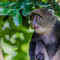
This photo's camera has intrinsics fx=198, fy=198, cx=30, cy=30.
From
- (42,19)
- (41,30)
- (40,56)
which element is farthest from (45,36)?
(40,56)

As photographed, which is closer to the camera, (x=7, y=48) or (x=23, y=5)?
(x=23, y=5)

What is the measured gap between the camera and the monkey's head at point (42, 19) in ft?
8.24

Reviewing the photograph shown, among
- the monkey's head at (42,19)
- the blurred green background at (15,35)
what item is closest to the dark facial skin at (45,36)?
the monkey's head at (42,19)

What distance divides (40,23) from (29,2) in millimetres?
713

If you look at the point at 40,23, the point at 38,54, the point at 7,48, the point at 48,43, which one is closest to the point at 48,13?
the point at 40,23

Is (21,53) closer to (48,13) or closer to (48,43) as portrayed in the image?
(48,43)

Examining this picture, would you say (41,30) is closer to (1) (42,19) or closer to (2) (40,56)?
(1) (42,19)

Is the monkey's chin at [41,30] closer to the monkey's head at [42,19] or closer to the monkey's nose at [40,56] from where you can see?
the monkey's head at [42,19]

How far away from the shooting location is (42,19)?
2648mm

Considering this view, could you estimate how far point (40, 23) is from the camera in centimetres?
260

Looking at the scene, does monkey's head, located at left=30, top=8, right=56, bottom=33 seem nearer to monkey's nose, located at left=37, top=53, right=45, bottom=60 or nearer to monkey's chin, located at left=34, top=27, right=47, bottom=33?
monkey's chin, located at left=34, top=27, right=47, bottom=33

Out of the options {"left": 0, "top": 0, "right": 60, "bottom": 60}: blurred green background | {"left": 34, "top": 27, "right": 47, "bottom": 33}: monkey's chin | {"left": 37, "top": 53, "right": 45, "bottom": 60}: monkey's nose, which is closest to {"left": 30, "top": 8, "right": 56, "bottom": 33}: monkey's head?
{"left": 34, "top": 27, "right": 47, "bottom": 33}: monkey's chin

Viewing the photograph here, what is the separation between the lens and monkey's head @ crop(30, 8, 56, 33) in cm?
251

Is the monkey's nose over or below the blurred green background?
below
